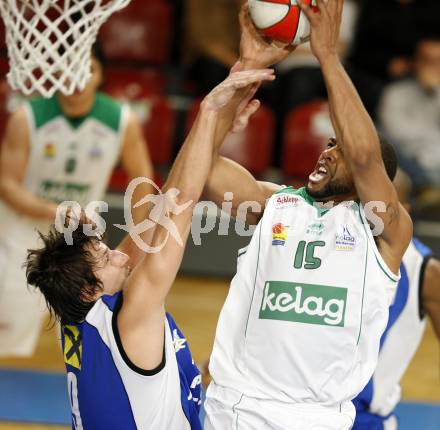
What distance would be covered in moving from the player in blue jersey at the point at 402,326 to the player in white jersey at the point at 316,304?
938 mm

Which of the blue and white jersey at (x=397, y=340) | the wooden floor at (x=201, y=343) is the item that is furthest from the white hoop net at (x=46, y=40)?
the wooden floor at (x=201, y=343)

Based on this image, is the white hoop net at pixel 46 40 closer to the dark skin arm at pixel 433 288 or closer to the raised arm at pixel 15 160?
the raised arm at pixel 15 160

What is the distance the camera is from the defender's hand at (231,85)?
10.6 feet

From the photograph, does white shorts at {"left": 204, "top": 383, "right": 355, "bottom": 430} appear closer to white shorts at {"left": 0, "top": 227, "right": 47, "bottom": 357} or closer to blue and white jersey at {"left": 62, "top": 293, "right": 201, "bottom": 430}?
blue and white jersey at {"left": 62, "top": 293, "right": 201, "bottom": 430}

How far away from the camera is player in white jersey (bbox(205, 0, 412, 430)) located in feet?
10.7

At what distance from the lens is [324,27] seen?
10.3 ft

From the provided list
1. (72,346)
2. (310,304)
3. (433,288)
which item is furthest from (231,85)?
(433,288)

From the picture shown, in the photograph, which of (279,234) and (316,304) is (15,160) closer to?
(279,234)

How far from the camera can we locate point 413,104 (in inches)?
302

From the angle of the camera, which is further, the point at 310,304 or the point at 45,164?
the point at 45,164

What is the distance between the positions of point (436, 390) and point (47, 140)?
275cm

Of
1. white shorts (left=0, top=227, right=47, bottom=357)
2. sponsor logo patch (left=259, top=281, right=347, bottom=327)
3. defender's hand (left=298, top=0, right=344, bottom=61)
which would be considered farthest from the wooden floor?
defender's hand (left=298, top=0, right=344, bottom=61)

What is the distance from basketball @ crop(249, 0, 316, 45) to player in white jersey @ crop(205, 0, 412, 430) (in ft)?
0.19

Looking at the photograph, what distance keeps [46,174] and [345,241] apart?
2.89 meters
